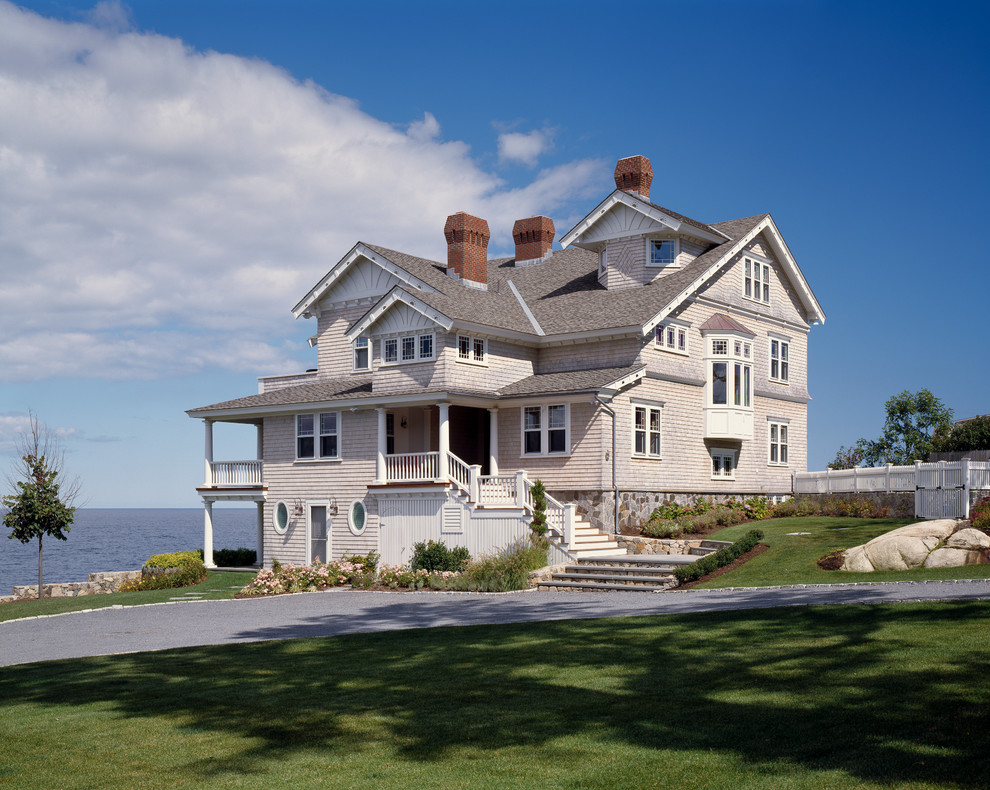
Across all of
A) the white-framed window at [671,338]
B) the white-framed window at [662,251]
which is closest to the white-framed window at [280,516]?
the white-framed window at [671,338]

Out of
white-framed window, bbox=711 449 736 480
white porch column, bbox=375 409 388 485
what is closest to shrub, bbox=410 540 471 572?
white porch column, bbox=375 409 388 485

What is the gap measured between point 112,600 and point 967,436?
135ft

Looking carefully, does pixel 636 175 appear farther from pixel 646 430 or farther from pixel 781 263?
pixel 646 430

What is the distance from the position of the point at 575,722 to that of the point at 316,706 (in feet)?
10.2

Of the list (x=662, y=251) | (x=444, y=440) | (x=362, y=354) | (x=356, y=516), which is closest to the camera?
(x=444, y=440)

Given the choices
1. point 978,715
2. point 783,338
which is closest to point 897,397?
point 783,338

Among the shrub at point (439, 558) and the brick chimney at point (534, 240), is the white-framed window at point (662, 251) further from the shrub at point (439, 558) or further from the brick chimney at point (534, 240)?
the shrub at point (439, 558)

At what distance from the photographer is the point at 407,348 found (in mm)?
32125

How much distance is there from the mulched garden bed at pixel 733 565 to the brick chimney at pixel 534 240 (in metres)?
19.5

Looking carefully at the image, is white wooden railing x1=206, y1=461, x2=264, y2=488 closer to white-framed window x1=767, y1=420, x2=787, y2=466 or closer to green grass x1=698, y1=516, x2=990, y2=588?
green grass x1=698, y1=516, x2=990, y2=588

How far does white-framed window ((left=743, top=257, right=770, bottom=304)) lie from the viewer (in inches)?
1442

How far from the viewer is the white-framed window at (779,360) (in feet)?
124

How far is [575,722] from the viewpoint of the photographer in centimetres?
925

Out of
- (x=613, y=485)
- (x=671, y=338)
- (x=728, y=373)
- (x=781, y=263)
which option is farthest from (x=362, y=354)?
(x=781, y=263)
